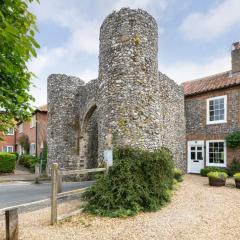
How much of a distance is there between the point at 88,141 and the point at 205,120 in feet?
25.5

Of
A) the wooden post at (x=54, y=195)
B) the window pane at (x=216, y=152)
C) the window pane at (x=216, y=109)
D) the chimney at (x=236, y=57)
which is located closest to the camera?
the wooden post at (x=54, y=195)

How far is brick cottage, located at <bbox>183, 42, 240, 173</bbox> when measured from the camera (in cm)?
1491

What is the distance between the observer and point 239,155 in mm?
14406

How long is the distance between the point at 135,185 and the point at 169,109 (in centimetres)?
819

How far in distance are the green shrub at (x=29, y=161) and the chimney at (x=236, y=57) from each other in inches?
636

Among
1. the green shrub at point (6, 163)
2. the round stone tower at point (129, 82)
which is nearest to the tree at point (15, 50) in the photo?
the round stone tower at point (129, 82)

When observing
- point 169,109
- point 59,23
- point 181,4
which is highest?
point 181,4

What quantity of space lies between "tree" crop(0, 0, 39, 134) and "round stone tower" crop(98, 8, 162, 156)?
4.30m

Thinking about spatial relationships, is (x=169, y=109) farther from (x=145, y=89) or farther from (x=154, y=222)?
(x=154, y=222)

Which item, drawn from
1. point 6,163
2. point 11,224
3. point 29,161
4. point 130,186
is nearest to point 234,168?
point 130,186

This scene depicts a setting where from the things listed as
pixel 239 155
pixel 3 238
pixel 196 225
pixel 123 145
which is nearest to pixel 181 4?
pixel 123 145

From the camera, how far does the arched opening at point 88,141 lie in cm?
1605

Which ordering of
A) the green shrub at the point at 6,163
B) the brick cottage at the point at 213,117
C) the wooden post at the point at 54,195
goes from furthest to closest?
the green shrub at the point at 6,163, the brick cottage at the point at 213,117, the wooden post at the point at 54,195

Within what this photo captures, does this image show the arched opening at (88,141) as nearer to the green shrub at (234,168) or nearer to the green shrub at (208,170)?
the green shrub at (208,170)
